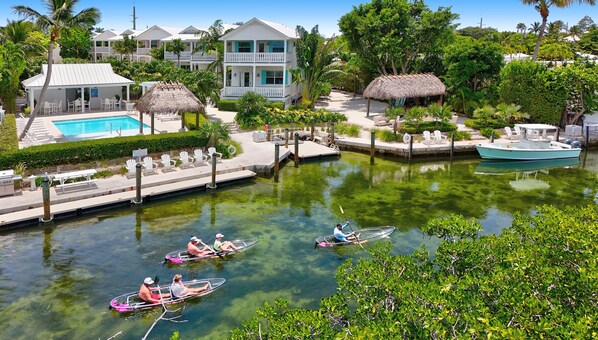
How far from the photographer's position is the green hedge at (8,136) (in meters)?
22.4

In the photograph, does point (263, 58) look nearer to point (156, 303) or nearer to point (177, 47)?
point (177, 47)

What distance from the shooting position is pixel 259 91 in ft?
146

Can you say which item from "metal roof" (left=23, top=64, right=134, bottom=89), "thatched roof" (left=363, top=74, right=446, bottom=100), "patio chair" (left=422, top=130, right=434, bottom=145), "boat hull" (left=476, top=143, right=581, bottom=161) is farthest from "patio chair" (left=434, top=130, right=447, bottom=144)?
"metal roof" (left=23, top=64, right=134, bottom=89)

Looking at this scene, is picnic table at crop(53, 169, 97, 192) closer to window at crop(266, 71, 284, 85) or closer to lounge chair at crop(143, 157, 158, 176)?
lounge chair at crop(143, 157, 158, 176)

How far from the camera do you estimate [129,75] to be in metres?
48.7

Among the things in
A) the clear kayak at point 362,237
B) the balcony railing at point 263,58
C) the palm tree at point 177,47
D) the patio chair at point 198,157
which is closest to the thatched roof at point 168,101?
the patio chair at point 198,157

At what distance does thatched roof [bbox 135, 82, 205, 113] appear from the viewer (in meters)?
27.8

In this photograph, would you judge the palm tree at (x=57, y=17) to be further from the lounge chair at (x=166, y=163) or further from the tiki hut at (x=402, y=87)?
the tiki hut at (x=402, y=87)

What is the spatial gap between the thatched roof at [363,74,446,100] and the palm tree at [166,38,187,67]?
25.4 meters

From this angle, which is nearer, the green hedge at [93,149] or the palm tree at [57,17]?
the green hedge at [93,149]

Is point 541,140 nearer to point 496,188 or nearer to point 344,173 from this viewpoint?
point 496,188

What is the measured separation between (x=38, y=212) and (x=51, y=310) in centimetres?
685

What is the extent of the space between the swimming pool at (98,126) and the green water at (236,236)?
1297 cm

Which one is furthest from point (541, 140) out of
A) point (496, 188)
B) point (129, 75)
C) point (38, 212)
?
point (129, 75)
